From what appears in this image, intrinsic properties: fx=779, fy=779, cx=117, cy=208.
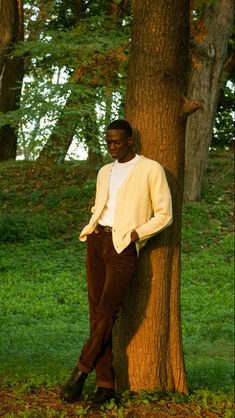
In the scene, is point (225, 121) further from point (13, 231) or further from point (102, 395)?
point (102, 395)

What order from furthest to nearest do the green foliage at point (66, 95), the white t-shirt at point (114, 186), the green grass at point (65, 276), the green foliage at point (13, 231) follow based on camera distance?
the green foliage at point (13, 231), the green foliage at point (66, 95), the green grass at point (65, 276), the white t-shirt at point (114, 186)

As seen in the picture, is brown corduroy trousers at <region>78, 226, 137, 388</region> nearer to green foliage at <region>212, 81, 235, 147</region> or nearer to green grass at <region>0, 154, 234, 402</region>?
green grass at <region>0, 154, 234, 402</region>

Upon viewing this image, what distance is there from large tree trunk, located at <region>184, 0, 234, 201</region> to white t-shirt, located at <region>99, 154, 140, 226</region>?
1177 cm

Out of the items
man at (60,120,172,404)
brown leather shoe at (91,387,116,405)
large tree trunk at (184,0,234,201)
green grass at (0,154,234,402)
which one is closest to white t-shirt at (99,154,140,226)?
man at (60,120,172,404)

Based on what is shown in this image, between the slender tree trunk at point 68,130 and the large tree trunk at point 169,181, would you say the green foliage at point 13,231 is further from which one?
the large tree trunk at point 169,181

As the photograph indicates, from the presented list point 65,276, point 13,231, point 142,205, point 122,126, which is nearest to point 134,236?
point 142,205

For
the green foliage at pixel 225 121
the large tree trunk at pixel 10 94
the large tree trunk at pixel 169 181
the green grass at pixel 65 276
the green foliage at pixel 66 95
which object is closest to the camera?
the large tree trunk at pixel 169 181

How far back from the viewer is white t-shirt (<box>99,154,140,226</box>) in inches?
232

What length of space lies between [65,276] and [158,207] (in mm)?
8425

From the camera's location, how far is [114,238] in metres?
5.77

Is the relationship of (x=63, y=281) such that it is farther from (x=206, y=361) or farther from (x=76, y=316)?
(x=206, y=361)

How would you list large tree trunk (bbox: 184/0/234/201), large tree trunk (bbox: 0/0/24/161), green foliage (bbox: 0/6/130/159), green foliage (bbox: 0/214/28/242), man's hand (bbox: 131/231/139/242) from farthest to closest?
A: large tree trunk (bbox: 0/0/24/161)
large tree trunk (bbox: 184/0/234/201)
green foliage (bbox: 0/214/28/242)
green foliage (bbox: 0/6/130/159)
man's hand (bbox: 131/231/139/242)

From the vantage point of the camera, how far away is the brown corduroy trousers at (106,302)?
576cm

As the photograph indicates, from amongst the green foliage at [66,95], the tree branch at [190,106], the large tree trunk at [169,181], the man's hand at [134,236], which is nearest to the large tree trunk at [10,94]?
the green foliage at [66,95]
